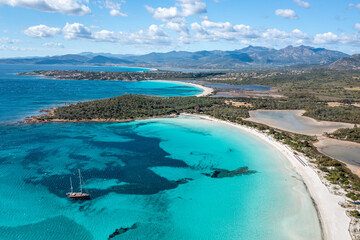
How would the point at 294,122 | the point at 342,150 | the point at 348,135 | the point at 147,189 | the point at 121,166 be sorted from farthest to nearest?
the point at 294,122
the point at 348,135
the point at 342,150
the point at 121,166
the point at 147,189

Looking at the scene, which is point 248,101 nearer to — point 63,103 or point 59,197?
point 63,103

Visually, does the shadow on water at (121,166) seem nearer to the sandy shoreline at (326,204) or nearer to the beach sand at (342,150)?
the sandy shoreline at (326,204)

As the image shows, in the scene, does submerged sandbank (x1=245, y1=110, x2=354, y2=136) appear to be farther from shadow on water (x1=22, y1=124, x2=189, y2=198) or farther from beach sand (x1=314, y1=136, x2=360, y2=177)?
shadow on water (x1=22, y1=124, x2=189, y2=198)

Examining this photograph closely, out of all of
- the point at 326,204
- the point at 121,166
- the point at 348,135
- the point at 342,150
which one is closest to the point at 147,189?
the point at 121,166

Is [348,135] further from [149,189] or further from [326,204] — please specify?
[149,189]

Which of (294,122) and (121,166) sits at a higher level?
(294,122)

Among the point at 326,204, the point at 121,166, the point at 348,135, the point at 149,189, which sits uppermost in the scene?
the point at 348,135
